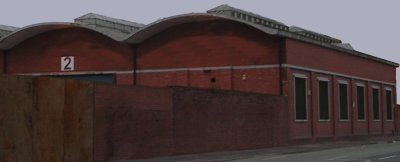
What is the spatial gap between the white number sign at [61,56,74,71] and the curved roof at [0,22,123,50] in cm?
213

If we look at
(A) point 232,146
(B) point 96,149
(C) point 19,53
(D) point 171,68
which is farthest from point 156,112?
(C) point 19,53

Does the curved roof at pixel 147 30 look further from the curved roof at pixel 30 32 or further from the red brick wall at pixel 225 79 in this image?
the red brick wall at pixel 225 79

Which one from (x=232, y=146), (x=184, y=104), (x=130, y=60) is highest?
(x=130, y=60)

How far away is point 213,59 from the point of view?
1686 inches

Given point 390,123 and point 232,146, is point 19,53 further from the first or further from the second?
point 390,123

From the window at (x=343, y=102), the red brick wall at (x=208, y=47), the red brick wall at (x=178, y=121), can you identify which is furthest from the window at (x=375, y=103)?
the red brick wall at (x=178, y=121)

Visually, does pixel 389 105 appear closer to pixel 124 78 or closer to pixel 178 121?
pixel 124 78

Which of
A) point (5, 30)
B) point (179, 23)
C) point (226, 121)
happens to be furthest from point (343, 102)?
point (5, 30)

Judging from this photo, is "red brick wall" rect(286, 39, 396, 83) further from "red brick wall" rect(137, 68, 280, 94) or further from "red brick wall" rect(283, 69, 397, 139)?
"red brick wall" rect(137, 68, 280, 94)

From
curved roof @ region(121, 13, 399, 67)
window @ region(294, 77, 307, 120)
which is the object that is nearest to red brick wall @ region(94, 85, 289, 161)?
window @ region(294, 77, 307, 120)

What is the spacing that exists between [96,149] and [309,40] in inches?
868

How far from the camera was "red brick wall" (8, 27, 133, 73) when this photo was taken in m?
45.3

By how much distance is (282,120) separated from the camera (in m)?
39.2

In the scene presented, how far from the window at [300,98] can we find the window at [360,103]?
11.3 metres
